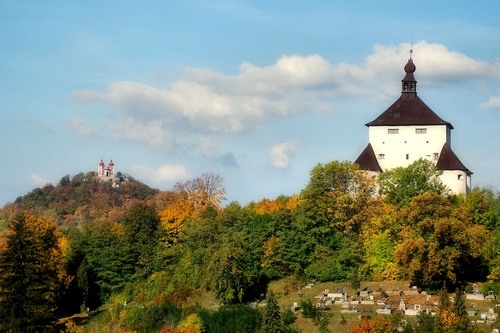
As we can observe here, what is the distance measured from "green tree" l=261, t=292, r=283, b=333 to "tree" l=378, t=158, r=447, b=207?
549 inches

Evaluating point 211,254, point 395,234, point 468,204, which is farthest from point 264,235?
point 468,204

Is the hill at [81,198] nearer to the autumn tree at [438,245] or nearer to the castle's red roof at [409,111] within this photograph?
the castle's red roof at [409,111]

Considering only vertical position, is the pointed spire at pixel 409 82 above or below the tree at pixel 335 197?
above

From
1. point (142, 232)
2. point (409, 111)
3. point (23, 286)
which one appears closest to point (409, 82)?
point (409, 111)

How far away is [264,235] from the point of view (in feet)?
217

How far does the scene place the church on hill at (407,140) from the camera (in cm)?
7106

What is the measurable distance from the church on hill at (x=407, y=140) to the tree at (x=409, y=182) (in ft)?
12.9

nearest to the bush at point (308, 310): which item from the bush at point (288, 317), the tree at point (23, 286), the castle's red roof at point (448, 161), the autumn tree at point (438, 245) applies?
the bush at point (288, 317)

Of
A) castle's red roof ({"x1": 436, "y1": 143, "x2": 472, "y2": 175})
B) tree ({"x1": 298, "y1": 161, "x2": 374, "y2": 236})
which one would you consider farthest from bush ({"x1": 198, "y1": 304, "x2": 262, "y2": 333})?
castle's red roof ({"x1": 436, "y1": 143, "x2": 472, "y2": 175})

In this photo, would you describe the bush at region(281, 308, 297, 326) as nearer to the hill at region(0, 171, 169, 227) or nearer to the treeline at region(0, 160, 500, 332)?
the treeline at region(0, 160, 500, 332)

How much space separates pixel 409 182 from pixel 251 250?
1069 cm

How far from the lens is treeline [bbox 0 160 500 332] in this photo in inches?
2231

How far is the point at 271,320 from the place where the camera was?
53500 millimetres

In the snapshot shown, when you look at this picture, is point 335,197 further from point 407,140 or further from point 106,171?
point 106,171
